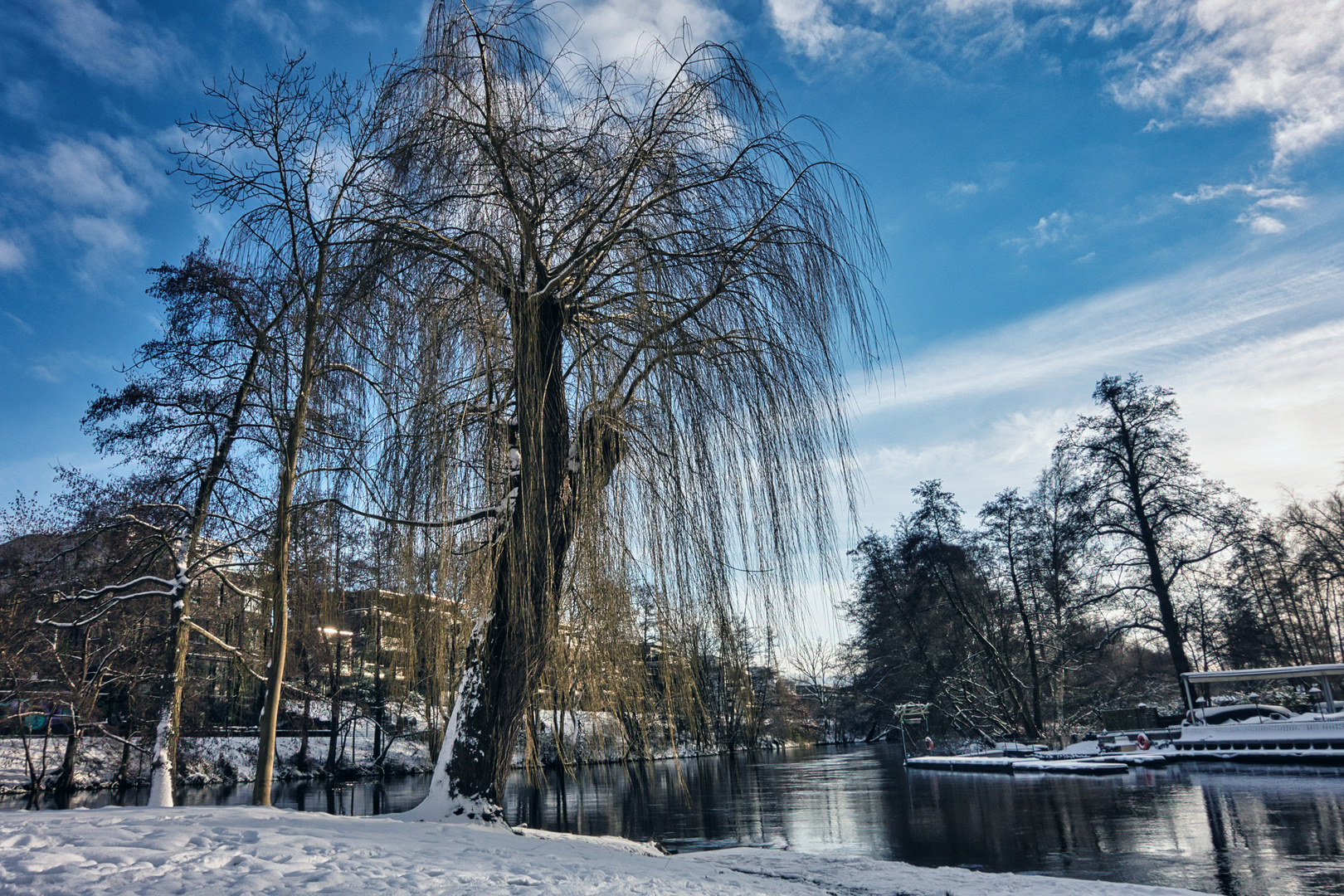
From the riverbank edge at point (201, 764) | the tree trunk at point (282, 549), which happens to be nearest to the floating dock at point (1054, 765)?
the riverbank edge at point (201, 764)

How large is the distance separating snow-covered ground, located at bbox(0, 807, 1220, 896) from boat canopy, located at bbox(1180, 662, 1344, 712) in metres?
18.5

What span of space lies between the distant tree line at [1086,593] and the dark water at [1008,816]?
591cm

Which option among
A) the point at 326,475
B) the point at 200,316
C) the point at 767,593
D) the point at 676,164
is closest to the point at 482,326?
the point at 676,164

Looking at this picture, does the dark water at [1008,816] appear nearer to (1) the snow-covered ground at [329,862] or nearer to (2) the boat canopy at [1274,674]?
(1) the snow-covered ground at [329,862]

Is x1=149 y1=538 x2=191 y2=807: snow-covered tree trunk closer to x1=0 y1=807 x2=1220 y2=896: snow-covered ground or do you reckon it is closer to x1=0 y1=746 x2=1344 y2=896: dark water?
x1=0 y1=746 x2=1344 y2=896: dark water

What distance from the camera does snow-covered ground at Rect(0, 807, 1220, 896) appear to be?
2.99 meters

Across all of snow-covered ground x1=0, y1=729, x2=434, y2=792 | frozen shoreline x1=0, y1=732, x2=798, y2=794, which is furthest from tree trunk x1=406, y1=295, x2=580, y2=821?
snow-covered ground x1=0, y1=729, x2=434, y2=792

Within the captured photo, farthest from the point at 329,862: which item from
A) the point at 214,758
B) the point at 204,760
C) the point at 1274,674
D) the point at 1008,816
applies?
the point at 214,758

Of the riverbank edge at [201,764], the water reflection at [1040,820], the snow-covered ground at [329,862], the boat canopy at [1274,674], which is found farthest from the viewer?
the riverbank edge at [201,764]

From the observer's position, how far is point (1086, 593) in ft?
76.6

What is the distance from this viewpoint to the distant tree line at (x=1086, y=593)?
22250 millimetres

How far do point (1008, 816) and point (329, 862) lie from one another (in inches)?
486

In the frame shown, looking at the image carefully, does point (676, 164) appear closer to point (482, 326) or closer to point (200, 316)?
point (482, 326)

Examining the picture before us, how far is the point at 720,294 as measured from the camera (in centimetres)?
496
